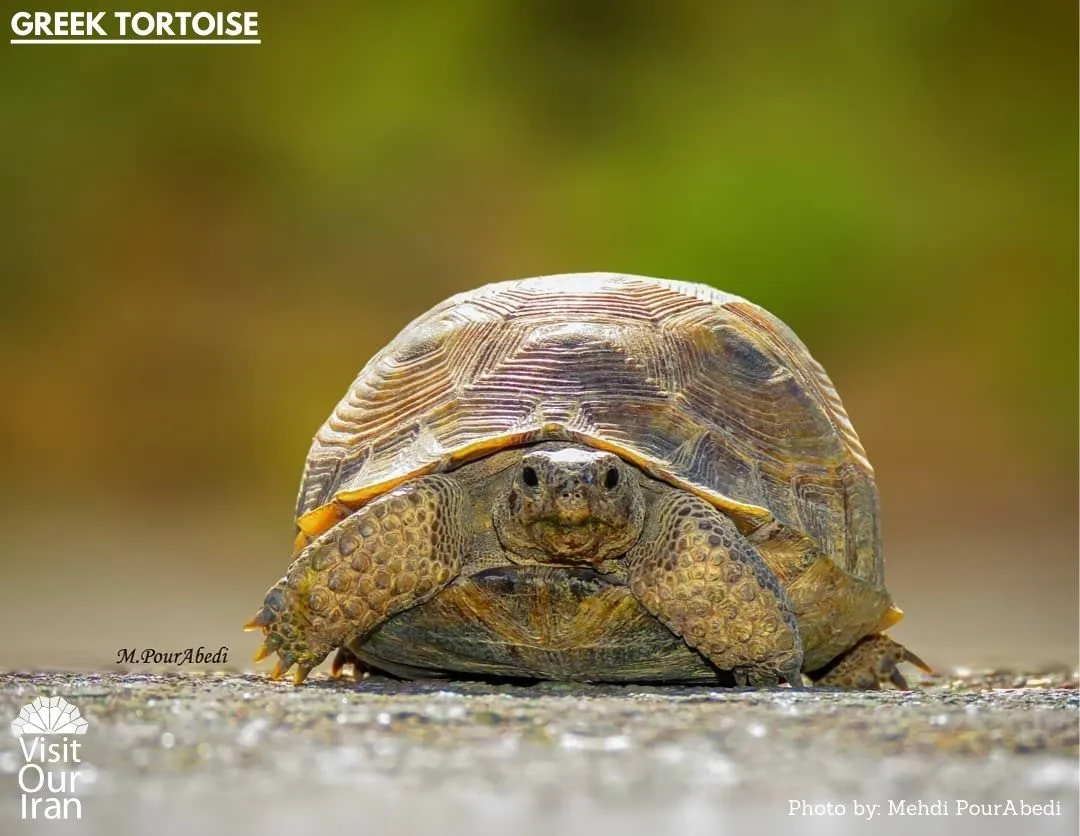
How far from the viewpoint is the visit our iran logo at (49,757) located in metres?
3.13

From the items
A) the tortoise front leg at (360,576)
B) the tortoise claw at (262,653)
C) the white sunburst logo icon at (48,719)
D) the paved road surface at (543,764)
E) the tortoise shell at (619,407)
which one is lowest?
the paved road surface at (543,764)

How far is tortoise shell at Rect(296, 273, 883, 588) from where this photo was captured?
5.45 metres

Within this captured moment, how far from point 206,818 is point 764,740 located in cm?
129

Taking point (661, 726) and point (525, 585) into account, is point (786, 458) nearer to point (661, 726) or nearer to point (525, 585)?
point (525, 585)

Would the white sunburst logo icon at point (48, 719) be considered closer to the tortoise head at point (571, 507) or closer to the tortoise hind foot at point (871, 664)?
the tortoise head at point (571, 507)

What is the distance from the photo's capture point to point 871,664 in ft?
21.6

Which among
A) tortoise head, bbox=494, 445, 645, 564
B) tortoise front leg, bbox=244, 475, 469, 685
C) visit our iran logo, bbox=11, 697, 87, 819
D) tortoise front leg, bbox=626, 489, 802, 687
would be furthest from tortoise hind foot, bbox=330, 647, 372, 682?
visit our iran logo, bbox=11, 697, 87, 819

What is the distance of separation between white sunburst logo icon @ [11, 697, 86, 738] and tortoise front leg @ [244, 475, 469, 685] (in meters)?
1.23

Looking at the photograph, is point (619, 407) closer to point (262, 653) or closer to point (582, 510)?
point (582, 510)

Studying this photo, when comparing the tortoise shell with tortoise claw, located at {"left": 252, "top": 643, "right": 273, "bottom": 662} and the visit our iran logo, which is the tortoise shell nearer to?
tortoise claw, located at {"left": 252, "top": 643, "right": 273, "bottom": 662}

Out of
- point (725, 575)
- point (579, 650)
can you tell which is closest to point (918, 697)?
point (725, 575)

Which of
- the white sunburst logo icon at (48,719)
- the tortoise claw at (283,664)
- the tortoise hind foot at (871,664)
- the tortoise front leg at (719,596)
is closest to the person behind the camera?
the white sunburst logo icon at (48,719)

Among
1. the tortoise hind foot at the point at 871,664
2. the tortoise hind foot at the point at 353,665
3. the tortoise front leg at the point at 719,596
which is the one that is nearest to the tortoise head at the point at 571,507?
the tortoise front leg at the point at 719,596

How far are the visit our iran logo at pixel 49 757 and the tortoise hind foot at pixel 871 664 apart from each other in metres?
3.40
